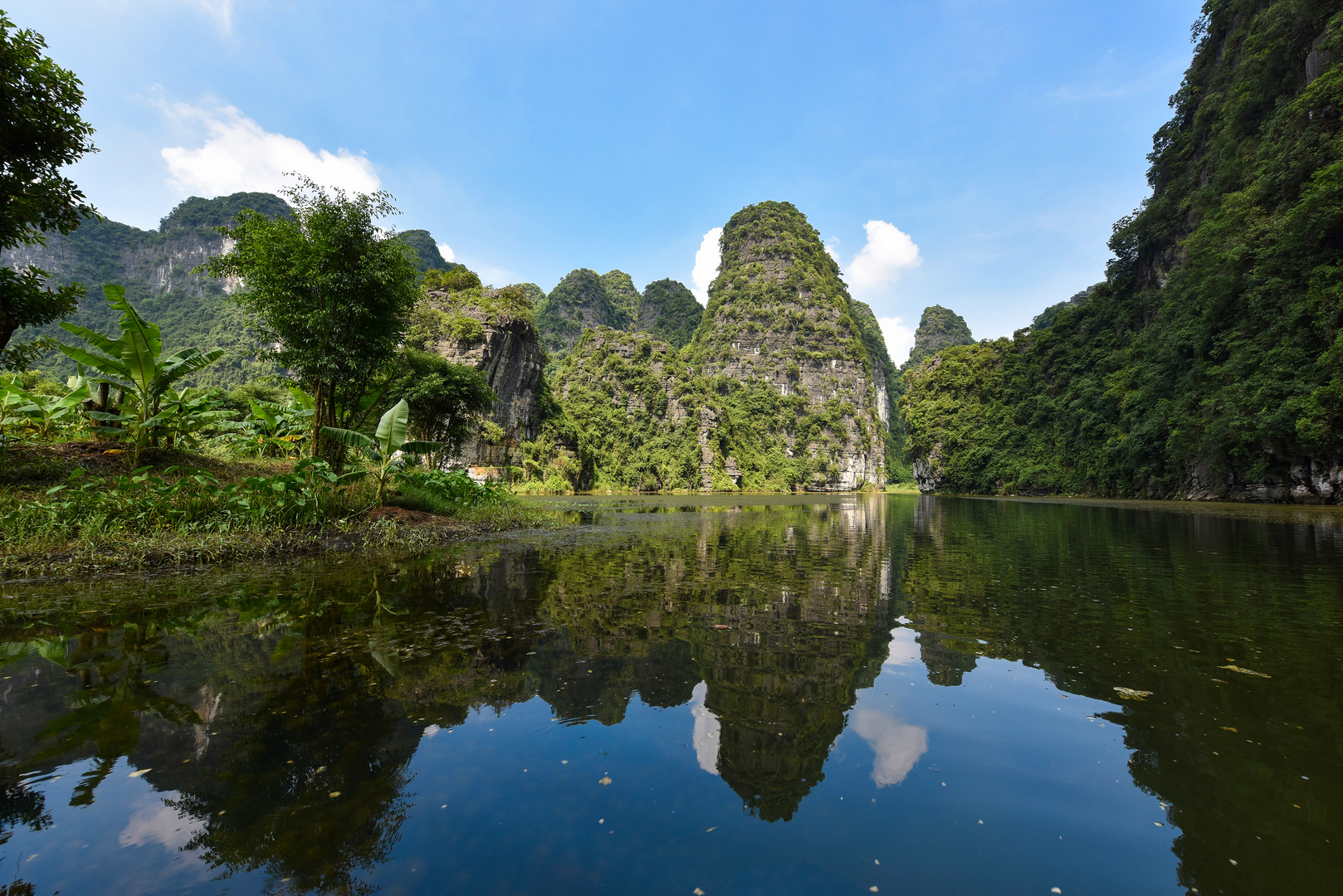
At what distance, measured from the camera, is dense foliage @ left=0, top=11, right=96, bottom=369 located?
307 inches

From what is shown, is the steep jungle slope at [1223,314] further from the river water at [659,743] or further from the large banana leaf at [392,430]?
the large banana leaf at [392,430]

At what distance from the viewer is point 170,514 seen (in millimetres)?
7738

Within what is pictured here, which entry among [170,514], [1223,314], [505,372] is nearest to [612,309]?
[505,372]

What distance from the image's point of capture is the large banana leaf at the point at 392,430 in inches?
437

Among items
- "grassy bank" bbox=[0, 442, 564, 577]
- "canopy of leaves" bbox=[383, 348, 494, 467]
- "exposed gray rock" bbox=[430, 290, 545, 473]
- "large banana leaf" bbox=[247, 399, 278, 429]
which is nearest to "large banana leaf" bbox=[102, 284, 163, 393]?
"grassy bank" bbox=[0, 442, 564, 577]

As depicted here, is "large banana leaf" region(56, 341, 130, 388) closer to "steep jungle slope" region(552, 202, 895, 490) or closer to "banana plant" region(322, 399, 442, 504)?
"banana plant" region(322, 399, 442, 504)

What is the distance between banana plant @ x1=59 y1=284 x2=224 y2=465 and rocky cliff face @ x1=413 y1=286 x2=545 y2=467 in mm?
32030

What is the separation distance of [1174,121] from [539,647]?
6526cm

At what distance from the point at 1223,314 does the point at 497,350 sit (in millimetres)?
49499

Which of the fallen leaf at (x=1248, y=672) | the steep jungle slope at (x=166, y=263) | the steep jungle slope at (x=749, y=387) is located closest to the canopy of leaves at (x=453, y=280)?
the steep jungle slope at (x=749, y=387)

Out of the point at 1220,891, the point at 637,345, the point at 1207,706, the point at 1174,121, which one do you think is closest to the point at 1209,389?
the point at 1174,121

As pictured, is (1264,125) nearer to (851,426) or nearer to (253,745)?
(253,745)

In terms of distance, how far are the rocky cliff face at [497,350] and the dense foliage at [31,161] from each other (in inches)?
1298

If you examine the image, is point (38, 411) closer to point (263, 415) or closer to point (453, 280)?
point (263, 415)
